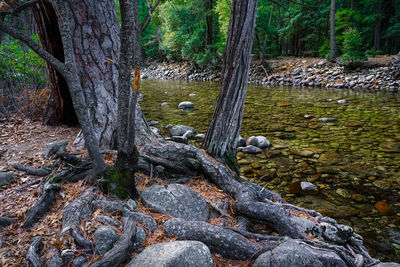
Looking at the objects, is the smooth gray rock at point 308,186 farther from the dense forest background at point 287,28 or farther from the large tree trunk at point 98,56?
the dense forest background at point 287,28

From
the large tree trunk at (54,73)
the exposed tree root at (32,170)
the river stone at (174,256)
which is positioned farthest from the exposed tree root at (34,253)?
the large tree trunk at (54,73)

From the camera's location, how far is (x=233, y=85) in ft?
10.8

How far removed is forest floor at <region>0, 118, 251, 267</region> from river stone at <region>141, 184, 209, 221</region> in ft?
0.31

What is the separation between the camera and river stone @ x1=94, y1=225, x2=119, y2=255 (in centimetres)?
179

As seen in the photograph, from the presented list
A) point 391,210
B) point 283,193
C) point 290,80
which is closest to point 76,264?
point 283,193

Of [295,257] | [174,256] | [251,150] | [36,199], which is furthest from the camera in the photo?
[251,150]

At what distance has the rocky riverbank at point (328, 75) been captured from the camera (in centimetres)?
1336

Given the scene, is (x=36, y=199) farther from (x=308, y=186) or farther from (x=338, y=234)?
(x=308, y=186)

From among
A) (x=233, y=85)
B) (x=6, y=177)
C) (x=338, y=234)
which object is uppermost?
(x=233, y=85)

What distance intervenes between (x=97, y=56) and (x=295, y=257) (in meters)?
3.37

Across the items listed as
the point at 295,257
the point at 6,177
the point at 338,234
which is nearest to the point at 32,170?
the point at 6,177

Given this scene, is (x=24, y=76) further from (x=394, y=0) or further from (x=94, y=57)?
(x=394, y=0)

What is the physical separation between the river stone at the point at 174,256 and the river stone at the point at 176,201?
0.65 meters

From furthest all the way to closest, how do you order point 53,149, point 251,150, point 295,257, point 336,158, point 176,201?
point 251,150 → point 336,158 → point 53,149 → point 176,201 → point 295,257
